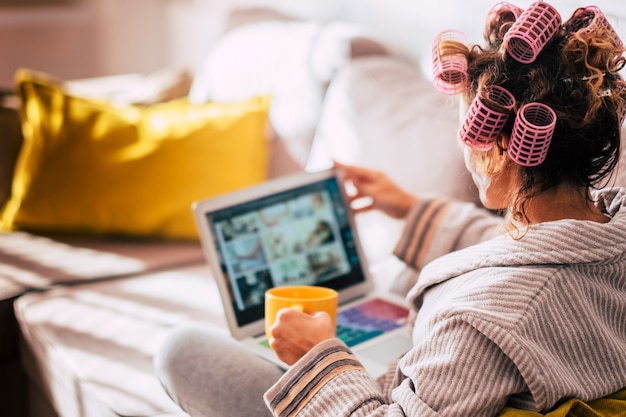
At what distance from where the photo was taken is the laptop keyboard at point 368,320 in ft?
3.96

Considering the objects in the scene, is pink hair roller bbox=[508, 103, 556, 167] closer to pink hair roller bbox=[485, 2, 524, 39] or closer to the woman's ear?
the woman's ear

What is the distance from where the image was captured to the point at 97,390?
1227mm

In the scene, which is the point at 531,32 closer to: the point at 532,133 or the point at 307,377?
the point at 532,133

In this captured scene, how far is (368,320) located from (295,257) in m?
0.16

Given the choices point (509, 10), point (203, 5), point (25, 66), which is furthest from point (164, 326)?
point (25, 66)

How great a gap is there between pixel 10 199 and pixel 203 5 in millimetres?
1323

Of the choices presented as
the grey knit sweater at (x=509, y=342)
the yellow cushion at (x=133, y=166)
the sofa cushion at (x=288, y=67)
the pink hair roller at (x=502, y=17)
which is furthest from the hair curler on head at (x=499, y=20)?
the yellow cushion at (x=133, y=166)

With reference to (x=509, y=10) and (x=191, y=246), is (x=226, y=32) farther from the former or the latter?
(x=509, y=10)

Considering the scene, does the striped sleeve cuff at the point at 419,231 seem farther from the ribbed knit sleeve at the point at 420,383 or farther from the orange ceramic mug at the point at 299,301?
the ribbed knit sleeve at the point at 420,383

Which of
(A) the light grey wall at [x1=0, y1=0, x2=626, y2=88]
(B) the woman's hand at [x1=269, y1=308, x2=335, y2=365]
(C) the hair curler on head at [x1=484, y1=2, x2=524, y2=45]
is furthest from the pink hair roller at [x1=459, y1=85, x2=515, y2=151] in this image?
(A) the light grey wall at [x1=0, y1=0, x2=626, y2=88]

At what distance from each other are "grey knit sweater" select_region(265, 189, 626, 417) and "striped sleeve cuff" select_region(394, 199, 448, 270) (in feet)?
1.16

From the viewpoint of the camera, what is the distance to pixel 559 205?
901 millimetres

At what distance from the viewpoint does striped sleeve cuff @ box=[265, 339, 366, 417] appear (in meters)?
0.91

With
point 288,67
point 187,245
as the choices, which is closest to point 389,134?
point 288,67
